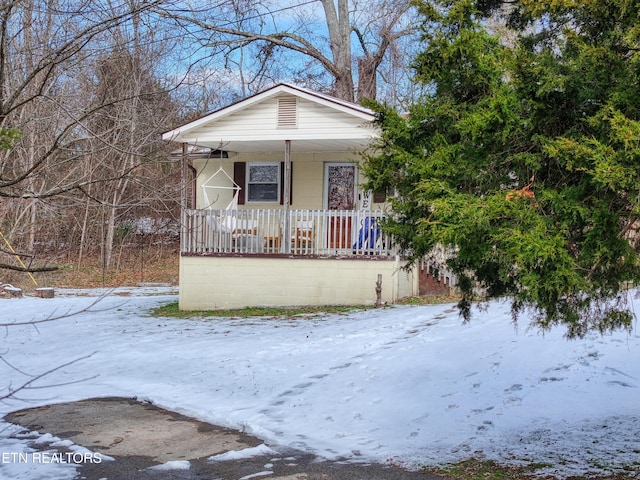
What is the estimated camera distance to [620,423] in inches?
286

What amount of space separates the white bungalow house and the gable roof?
22mm

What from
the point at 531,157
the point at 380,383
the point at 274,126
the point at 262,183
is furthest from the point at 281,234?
the point at 531,157

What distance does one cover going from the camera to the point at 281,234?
52.6 feet

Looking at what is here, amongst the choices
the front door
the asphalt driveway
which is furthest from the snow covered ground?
the front door

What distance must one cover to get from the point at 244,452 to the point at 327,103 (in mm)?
9794

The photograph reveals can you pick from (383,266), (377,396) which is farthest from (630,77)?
(383,266)

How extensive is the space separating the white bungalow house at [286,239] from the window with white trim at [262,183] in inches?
51.7

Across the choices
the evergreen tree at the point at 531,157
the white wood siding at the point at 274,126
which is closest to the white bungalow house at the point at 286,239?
the white wood siding at the point at 274,126

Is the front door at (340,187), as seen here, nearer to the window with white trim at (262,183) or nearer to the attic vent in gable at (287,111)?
the window with white trim at (262,183)

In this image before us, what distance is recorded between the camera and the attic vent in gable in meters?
15.7

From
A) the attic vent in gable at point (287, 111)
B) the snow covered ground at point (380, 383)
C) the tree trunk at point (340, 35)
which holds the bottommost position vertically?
the snow covered ground at point (380, 383)

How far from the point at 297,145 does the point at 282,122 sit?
1.23m

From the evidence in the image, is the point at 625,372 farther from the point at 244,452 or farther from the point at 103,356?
the point at 103,356

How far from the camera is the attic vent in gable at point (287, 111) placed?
15664mm
